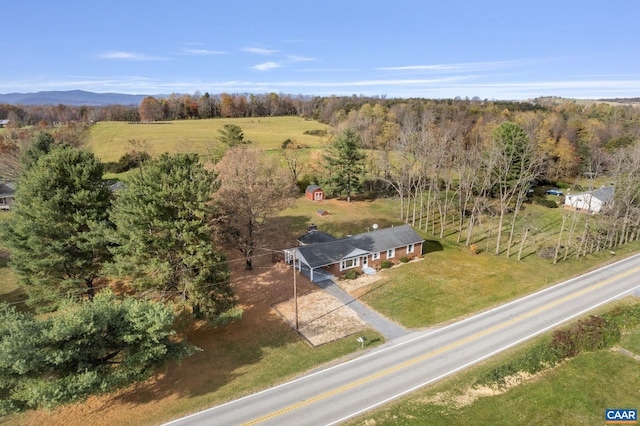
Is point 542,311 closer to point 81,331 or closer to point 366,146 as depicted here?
point 81,331

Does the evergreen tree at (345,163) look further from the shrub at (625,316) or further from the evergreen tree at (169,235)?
the shrub at (625,316)

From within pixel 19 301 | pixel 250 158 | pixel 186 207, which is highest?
pixel 250 158

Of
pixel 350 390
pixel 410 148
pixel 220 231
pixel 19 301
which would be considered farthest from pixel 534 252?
pixel 19 301

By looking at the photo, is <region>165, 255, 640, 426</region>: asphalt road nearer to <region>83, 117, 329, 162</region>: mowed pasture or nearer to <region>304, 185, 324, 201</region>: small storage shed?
<region>304, 185, 324, 201</region>: small storage shed

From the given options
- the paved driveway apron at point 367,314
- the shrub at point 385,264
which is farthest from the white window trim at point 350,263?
the shrub at point 385,264

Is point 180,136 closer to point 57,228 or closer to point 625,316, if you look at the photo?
point 57,228

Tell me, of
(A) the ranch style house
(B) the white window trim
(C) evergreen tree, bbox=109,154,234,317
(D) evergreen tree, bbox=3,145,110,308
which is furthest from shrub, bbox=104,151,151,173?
(B) the white window trim

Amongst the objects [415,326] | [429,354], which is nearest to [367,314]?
[415,326]
